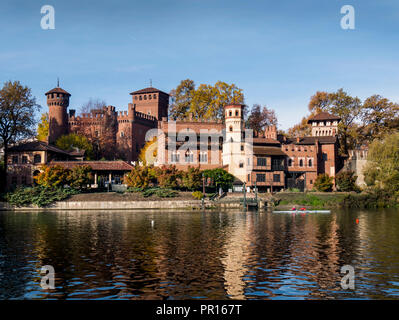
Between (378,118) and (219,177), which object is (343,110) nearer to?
(378,118)

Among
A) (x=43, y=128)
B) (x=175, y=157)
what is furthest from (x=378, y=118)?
(x=43, y=128)

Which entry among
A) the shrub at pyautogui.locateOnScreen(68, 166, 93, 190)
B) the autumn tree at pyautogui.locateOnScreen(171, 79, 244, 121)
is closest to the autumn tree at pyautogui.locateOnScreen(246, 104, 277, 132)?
the autumn tree at pyautogui.locateOnScreen(171, 79, 244, 121)

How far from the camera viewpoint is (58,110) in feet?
296

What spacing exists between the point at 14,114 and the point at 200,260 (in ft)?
182

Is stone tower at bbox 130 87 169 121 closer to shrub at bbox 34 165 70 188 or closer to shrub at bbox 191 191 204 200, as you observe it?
shrub at bbox 34 165 70 188

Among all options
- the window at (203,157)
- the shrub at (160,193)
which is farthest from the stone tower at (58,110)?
the shrub at (160,193)

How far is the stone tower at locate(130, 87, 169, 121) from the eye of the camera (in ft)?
325

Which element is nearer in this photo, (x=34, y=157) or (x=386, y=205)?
(x=386, y=205)

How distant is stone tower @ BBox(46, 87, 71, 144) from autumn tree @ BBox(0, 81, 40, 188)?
20087mm

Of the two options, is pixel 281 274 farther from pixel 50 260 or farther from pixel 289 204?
pixel 289 204

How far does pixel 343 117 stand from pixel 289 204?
30.4m

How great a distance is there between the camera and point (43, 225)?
3878cm

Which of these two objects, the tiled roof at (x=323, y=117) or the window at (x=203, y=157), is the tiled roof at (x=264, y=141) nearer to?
the window at (x=203, y=157)

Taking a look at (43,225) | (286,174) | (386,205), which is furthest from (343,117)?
(43,225)
